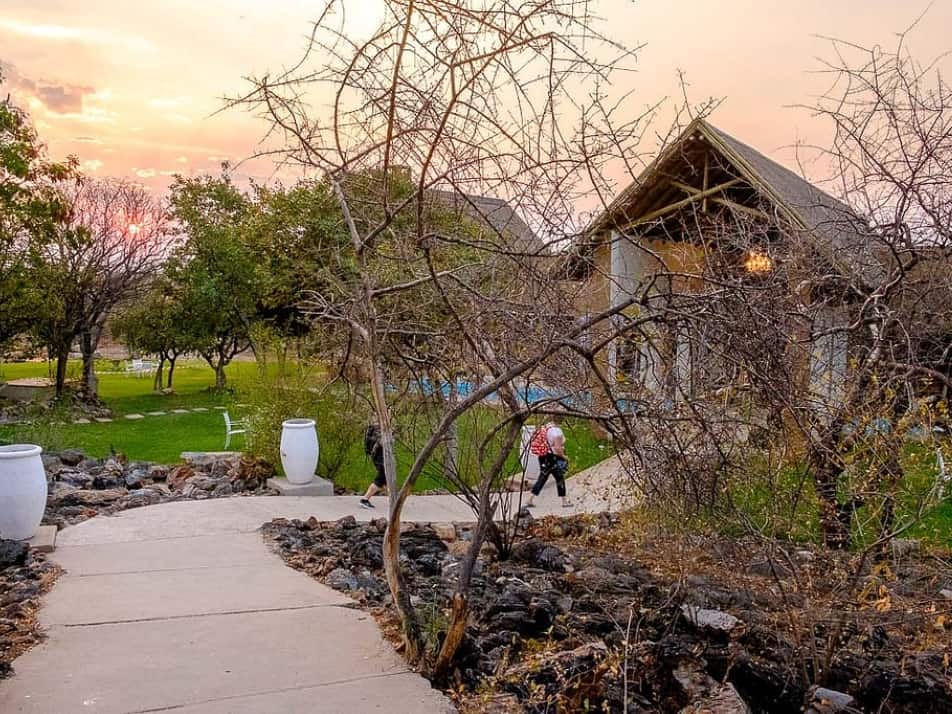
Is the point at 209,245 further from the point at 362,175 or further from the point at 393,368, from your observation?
the point at 362,175

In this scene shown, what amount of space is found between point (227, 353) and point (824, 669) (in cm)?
2845

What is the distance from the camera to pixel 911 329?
6.65 metres

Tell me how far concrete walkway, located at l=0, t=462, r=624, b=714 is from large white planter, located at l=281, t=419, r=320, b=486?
2.80 m

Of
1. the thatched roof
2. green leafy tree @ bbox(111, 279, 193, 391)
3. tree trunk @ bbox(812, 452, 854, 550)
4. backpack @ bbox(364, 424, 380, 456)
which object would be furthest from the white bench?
tree trunk @ bbox(812, 452, 854, 550)

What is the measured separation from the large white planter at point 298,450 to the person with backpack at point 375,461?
0.69 m

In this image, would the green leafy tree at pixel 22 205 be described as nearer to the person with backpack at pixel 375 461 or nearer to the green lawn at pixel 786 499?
the person with backpack at pixel 375 461

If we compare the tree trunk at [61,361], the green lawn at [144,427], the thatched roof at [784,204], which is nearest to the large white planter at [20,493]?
the thatched roof at [784,204]

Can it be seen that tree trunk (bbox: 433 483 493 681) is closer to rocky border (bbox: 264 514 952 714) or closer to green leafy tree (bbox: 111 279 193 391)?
rocky border (bbox: 264 514 952 714)

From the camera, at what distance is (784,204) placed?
864 centimetres

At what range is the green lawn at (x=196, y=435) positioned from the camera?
456 inches

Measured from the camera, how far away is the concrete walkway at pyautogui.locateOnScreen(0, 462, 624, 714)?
3.91 m

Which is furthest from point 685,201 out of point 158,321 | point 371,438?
point 158,321

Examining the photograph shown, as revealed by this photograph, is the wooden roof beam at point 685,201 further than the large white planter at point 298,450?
No

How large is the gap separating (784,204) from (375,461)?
5.29 metres
